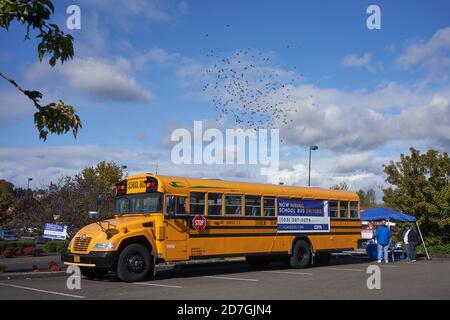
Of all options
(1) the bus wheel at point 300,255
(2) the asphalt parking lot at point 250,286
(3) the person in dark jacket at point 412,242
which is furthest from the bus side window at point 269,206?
(3) the person in dark jacket at point 412,242

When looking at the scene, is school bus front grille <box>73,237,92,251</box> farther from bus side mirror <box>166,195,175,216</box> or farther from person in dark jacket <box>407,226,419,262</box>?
person in dark jacket <box>407,226,419,262</box>

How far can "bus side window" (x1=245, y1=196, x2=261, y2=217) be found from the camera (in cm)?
1583

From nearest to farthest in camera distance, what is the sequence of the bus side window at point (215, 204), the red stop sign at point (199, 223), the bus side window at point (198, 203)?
the red stop sign at point (199, 223)
the bus side window at point (198, 203)
the bus side window at point (215, 204)

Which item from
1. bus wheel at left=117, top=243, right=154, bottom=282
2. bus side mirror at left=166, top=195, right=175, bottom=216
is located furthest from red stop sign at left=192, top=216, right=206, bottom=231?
bus wheel at left=117, top=243, right=154, bottom=282

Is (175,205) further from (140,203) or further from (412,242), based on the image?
(412,242)

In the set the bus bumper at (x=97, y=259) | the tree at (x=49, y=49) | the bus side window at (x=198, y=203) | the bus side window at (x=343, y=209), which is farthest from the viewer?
the bus side window at (x=343, y=209)

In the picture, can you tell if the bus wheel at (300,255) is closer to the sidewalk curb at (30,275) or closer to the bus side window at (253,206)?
the bus side window at (253,206)

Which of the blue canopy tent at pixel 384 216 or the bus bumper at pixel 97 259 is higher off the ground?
the blue canopy tent at pixel 384 216

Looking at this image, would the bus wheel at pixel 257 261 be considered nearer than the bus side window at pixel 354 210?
Yes

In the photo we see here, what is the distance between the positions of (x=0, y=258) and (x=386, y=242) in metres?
17.8

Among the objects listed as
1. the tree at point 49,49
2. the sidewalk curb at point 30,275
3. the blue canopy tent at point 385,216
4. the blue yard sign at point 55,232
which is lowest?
the sidewalk curb at point 30,275

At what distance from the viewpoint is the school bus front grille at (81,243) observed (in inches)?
512

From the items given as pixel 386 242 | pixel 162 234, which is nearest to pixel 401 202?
pixel 386 242
